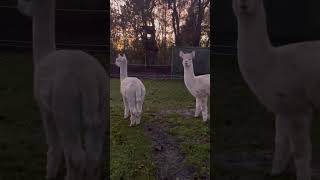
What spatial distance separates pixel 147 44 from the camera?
2363 millimetres

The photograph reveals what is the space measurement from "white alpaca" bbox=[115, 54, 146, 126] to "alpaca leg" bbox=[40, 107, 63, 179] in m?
0.37

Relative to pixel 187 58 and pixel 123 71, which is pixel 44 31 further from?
pixel 187 58

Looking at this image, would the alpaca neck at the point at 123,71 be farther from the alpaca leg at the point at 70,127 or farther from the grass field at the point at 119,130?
the alpaca leg at the point at 70,127

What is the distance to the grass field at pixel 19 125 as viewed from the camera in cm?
214

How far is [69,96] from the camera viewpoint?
1902mm

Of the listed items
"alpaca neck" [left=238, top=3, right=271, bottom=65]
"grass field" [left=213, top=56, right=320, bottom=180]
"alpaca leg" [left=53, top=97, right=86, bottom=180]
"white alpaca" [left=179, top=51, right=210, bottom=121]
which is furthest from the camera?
"white alpaca" [left=179, top=51, right=210, bottom=121]

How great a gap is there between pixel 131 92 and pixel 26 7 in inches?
23.9

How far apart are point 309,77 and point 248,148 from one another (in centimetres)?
45

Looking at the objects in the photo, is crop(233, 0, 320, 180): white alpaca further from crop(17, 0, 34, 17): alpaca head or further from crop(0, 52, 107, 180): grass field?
crop(17, 0, 34, 17): alpaca head

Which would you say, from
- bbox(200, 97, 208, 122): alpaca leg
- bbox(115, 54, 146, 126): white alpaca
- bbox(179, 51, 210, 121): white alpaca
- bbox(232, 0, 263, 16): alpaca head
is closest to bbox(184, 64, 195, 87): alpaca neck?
bbox(179, 51, 210, 121): white alpaca

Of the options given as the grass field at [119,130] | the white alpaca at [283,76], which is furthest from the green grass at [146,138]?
the white alpaca at [283,76]

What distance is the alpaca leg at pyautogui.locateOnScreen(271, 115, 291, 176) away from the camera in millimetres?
2090

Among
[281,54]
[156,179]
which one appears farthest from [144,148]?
[281,54]

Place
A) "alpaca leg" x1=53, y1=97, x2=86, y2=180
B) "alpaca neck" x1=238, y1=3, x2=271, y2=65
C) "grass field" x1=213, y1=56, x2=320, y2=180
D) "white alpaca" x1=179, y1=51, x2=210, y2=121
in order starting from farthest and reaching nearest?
"white alpaca" x1=179, y1=51, x2=210, y2=121, "grass field" x1=213, y1=56, x2=320, y2=180, "alpaca neck" x1=238, y1=3, x2=271, y2=65, "alpaca leg" x1=53, y1=97, x2=86, y2=180
